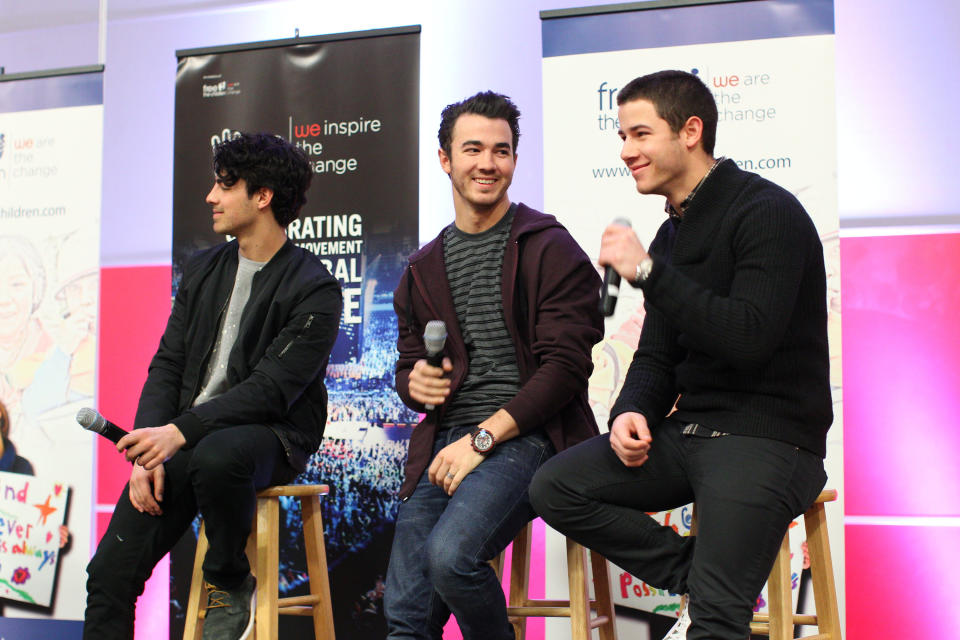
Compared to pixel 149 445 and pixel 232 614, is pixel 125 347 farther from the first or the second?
pixel 232 614

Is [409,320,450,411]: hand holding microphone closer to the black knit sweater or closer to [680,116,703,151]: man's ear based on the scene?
the black knit sweater

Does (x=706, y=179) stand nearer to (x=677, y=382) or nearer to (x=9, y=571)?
(x=677, y=382)

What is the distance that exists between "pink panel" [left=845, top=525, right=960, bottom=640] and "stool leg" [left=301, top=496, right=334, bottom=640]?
183cm

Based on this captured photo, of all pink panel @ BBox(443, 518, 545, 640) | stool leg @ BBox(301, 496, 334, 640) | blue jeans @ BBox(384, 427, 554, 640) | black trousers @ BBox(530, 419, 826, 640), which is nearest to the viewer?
black trousers @ BBox(530, 419, 826, 640)

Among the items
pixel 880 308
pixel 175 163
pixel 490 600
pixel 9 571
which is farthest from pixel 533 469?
pixel 9 571

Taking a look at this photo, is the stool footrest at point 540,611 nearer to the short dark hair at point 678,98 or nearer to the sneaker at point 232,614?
the sneaker at point 232,614

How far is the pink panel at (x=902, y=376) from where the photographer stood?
3402 millimetres

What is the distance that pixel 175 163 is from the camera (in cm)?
393

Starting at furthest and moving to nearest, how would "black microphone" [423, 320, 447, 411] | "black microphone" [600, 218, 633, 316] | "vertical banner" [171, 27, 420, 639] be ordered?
"vertical banner" [171, 27, 420, 639], "black microphone" [423, 320, 447, 411], "black microphone" [600, 218, 633, 316]

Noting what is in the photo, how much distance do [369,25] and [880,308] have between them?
92.3 inches

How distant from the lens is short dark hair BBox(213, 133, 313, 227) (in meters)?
3.06

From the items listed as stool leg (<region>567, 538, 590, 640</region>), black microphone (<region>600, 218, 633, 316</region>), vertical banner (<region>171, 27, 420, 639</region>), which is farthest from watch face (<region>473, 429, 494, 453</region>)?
vertical banner (<region>171, 27, 420, 639</region>)

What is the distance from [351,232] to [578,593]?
180 cm

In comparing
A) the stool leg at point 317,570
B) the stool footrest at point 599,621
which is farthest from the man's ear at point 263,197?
the stool footrest at point 599,621
